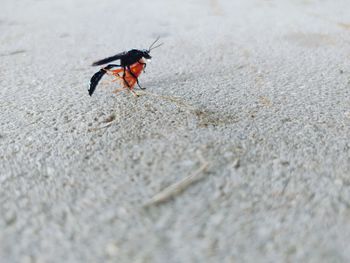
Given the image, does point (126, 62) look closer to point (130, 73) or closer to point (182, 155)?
point (130, 73)

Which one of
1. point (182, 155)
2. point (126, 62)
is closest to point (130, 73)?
point (126, 62)

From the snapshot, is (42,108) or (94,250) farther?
(42,108)

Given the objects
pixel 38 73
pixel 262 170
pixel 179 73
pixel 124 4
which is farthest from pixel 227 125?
pixel 124 4

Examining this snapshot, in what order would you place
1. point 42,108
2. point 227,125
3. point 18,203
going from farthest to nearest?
point 42,108 < point 227,125 < point 18,203

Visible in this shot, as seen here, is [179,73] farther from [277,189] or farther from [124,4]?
[124,4]

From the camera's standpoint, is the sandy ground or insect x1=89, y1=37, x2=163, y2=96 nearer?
the sandy ground

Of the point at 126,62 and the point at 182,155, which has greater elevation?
the point at 126,62

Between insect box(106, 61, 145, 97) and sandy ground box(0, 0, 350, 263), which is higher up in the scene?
insect box(106, 61, 145, 97)

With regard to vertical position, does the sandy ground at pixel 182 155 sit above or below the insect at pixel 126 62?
below
